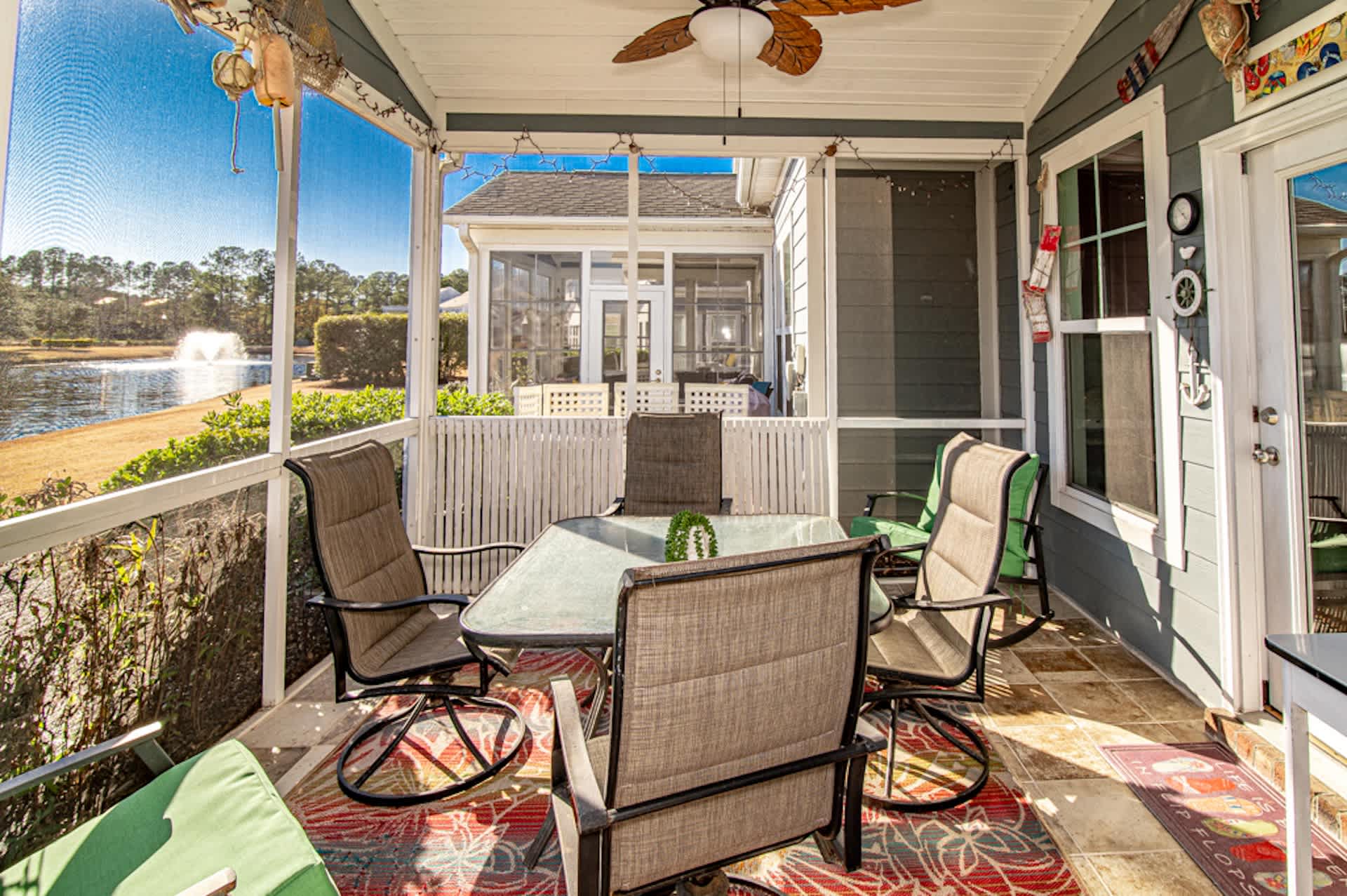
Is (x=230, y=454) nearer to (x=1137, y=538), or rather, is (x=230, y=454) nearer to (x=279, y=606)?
(x=279, y=606)

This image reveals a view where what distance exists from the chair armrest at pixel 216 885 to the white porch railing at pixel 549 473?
339 centimetres

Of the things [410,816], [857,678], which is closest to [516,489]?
[410,816]

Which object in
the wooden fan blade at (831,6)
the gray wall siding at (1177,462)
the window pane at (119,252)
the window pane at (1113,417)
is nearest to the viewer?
the window pane at (119,252)

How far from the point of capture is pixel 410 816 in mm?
2150

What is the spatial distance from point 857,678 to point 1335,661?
877 millimetres

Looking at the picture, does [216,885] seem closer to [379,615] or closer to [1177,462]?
[379,615]

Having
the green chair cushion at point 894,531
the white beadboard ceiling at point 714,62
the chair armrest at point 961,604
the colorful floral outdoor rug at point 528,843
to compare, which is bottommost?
the colorful floral outdoor rug at point 528,843

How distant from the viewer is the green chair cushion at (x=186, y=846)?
115 cm

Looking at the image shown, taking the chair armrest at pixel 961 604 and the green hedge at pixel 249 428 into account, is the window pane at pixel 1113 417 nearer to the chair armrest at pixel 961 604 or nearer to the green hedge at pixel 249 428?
the chair armrest at pixel 961 604

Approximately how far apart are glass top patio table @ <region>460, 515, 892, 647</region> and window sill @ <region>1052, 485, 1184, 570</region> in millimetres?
1472

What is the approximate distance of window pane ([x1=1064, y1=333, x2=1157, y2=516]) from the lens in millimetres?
3270

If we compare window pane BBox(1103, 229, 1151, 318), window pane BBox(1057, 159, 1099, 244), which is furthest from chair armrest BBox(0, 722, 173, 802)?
window pane BBox(1057, 159, 1099, 244)

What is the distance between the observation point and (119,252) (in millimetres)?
1966

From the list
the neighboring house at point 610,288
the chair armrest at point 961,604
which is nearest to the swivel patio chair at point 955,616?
the chair armrest at point 961,604
